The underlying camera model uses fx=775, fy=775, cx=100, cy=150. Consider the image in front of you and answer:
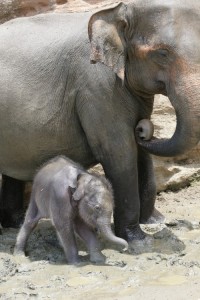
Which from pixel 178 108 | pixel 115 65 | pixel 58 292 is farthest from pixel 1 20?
pixel 58 292

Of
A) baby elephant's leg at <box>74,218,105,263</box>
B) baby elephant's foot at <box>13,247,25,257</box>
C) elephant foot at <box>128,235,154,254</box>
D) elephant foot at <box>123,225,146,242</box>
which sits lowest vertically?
elephant foot at <box>128,235,154,254</box>

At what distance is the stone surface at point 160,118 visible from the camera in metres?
7.34

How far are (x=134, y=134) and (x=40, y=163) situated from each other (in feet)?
2.73

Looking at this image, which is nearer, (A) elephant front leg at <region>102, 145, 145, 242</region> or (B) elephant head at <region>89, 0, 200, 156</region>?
(B) elephant head at <region>89, 0, 200, 156</region>

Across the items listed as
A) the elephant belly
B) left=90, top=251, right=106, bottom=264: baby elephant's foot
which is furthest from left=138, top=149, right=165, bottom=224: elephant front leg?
left=90, top=251, right=106, bottom=264: baby elephant's foot

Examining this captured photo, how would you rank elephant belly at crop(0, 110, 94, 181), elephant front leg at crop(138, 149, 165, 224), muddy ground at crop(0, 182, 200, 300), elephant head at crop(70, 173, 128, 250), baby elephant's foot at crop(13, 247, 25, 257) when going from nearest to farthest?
muddy ground at crop(0, 182, 200, 300) → elephant head at crop(70, 173, 128, 250) → baby elephant's foot at crop(13, 247, 25, 257) → elephant belly at crop(0, 110, 94, 181) → elephant front leg at crop(138, 149, 165, 224)

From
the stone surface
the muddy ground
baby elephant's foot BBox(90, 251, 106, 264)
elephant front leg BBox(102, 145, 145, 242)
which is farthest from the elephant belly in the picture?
the stone surface

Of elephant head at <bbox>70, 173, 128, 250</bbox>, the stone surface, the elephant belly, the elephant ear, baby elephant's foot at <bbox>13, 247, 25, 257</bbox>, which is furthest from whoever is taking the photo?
the stone surface

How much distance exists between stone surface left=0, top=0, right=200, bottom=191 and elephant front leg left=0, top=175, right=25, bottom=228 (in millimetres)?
1357

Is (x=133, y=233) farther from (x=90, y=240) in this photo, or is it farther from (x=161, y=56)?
(x=161, y=56)

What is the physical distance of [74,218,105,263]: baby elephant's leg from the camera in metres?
5.30

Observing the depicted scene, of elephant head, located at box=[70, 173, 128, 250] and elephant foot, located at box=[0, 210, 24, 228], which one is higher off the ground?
elephant head, located at box=[70, 173, 128, 250]

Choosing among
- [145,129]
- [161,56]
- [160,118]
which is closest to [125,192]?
[145,129]

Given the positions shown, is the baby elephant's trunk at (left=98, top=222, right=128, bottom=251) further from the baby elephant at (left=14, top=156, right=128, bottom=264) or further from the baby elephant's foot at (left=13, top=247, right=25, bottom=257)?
the baby elephant's foot at (left=13, top=247, right=25, bottom=257)
